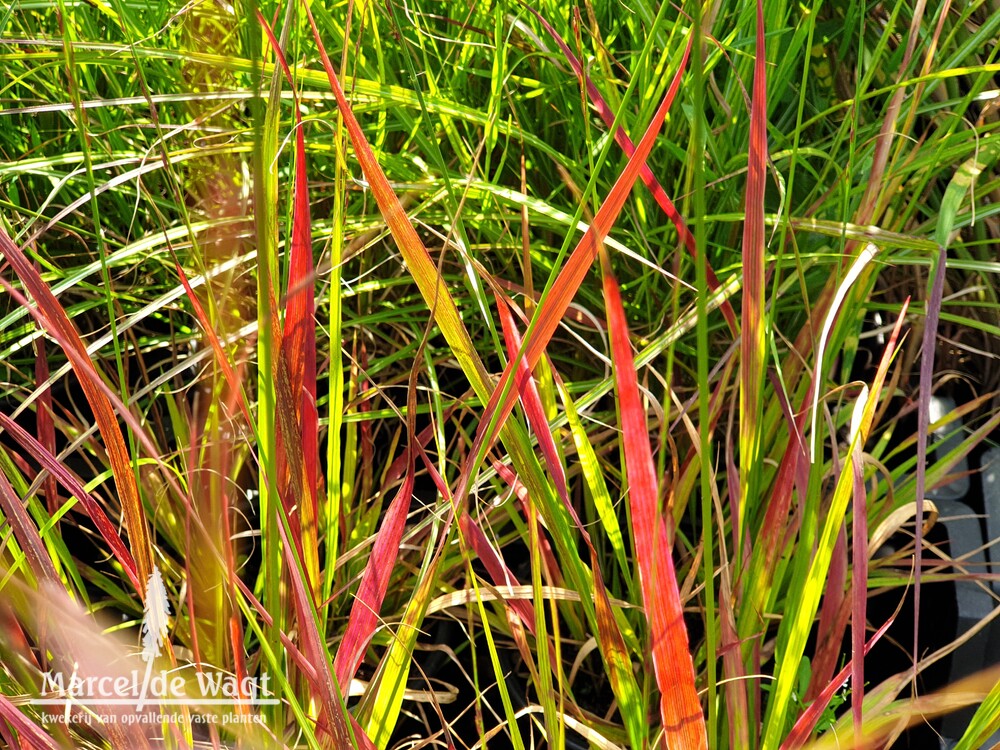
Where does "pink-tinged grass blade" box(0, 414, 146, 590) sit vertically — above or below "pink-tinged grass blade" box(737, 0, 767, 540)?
below

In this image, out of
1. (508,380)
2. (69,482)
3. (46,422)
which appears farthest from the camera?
(46,422)

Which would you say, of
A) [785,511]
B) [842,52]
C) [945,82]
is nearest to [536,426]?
[785,511]

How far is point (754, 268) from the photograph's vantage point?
0.38m

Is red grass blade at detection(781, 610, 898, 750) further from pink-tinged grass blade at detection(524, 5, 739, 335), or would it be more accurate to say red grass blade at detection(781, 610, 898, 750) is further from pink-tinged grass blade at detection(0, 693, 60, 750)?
pink-tinged grass blade at detection(0, 693, 60, 750)

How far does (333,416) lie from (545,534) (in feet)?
0.60

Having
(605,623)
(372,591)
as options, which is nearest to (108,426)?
(372,591)

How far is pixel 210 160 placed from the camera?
2.35ft

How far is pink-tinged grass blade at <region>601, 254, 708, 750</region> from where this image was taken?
36cm

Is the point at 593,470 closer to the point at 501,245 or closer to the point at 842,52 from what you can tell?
the point at 501,245

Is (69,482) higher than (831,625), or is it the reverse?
(69,482)

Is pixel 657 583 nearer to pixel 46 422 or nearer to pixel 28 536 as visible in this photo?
pixel 28 536

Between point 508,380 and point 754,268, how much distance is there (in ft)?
0.44

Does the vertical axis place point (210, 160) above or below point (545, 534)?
above

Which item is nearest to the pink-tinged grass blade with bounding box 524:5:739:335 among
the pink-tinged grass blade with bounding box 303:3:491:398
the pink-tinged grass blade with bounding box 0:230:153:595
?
the pink-tinged grass blade with bounding box 303:3:491:398
